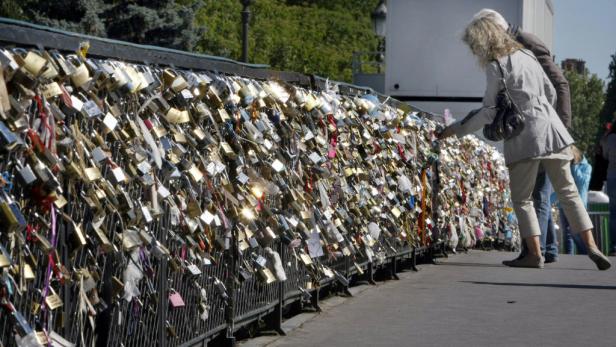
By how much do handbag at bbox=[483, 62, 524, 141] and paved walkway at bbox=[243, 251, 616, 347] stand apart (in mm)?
1092

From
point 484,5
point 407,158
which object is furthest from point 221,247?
point 484,5

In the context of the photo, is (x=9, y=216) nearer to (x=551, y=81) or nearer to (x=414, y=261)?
(x=414, y=261)

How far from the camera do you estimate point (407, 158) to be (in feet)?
35.2

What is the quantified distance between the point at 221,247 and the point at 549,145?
5.13 meters

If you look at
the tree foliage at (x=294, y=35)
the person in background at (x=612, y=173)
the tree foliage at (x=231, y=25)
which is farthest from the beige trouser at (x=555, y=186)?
the tree foliage at (x=294, y=35)

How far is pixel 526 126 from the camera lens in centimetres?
1043

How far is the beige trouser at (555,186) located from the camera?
10.5 metres

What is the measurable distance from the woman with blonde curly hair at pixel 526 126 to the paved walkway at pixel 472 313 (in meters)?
0.50

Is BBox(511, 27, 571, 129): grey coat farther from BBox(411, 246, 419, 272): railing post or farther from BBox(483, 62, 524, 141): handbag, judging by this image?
BBox(411, 246, 419, 272): railing post

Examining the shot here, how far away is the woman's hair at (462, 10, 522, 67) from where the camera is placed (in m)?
10.5

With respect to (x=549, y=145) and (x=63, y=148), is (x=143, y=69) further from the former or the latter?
(x=549, y=145)

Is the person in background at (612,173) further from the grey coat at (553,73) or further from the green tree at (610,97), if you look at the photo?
the green tree at (610,97)

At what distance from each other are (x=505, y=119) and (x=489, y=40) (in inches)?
24.4

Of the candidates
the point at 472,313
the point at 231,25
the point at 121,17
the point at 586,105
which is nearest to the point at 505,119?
the point at 472,313
